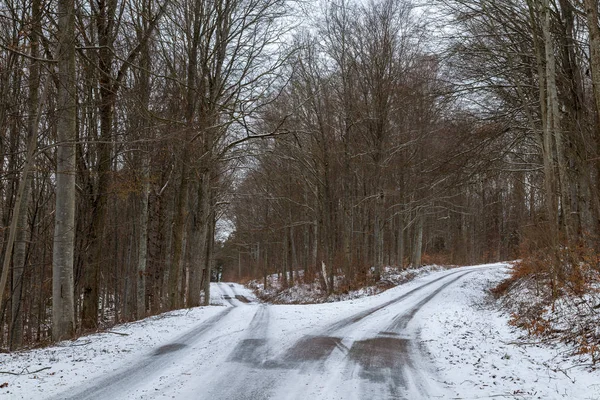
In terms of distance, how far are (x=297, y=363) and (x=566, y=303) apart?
20.0 ft

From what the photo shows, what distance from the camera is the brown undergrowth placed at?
709 centimetres

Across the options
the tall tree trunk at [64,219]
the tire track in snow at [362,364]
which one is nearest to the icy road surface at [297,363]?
the tire track in snow at [362,364]

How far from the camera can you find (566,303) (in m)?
9.20

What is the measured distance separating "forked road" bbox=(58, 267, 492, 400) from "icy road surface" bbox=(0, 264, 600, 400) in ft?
0.05

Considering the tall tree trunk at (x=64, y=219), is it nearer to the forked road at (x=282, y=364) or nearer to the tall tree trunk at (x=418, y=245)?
the forked road at (x=282, y=364)

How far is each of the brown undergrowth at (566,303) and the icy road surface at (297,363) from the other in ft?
1.60

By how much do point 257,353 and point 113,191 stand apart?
682 centimetres

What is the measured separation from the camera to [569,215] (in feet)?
36.7

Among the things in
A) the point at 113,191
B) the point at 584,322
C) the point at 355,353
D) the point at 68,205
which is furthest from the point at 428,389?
the point at 113,191

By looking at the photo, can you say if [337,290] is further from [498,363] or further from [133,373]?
[133,373]

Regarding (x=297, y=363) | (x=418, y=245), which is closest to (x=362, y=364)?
(x=297, y=363)

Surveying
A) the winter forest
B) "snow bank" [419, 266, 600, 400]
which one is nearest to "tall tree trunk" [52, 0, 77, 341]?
the winter forest

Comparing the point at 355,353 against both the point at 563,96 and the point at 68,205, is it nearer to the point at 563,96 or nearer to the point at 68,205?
the point at 68,205

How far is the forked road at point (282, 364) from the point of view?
5289 millimetres
